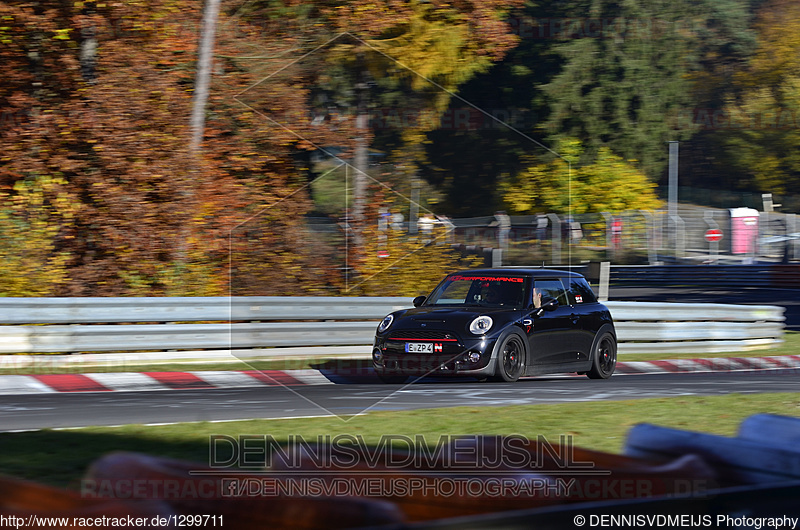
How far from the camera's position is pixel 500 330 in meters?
11.1

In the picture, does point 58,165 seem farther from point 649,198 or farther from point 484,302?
point 649,198

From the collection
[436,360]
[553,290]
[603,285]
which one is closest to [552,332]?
[553,290]

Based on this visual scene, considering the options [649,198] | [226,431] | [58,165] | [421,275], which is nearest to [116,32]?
[58,165]

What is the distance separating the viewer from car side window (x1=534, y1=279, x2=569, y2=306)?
12125 millimetres

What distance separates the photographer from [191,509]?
2707mm

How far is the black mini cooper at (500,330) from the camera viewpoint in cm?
1098

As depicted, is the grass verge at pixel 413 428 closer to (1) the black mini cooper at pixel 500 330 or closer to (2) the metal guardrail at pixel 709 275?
(1) the black mini cooper at pixel 500 330

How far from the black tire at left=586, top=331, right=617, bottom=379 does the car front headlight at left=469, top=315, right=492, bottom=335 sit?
2076 millimetres

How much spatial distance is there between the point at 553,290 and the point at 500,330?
1.57 meters

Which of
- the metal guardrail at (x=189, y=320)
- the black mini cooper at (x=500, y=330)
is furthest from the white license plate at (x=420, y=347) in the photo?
the metal guardrail at (x=189, y=320)

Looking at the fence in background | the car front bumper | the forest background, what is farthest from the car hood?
the fence in background

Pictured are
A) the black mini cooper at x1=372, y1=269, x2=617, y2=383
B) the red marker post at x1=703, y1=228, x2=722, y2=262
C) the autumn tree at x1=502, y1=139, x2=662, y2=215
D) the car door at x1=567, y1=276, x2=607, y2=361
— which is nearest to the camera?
the black mini cooper at x1=372, y1=269, x2=617, y2=383

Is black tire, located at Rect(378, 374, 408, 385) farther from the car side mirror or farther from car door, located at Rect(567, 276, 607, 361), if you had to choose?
car door, located at Rect(567, 276, 607, 361)

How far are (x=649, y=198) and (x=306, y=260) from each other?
2615 cm
